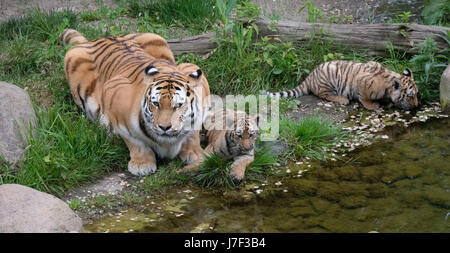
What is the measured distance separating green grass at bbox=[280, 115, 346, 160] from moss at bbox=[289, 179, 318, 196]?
52 centimetres

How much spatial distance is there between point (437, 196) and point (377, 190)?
1.66 ft

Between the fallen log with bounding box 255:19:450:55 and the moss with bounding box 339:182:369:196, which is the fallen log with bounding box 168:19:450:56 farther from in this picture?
the moss with bounding box 339:182:369:196

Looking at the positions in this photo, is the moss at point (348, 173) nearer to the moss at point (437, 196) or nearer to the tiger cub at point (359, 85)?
the moss at point (437, 196)

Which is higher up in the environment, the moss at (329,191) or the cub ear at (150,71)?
the cub ear at (150,71)

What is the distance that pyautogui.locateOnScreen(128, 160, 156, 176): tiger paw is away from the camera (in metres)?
5.80

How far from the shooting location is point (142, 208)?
5312 mm

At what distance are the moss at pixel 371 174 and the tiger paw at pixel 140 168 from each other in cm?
201

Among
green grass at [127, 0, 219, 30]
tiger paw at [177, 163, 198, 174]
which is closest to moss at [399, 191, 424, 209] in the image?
tiger paw at [177, 163, 198, 174]

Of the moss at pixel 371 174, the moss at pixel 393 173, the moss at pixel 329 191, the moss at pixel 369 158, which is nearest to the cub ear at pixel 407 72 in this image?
the moss at pixel 369 158

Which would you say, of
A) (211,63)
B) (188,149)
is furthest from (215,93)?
(188,149)

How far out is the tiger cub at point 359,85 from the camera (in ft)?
23.5

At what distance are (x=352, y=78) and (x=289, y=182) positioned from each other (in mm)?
2261

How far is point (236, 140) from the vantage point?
559 cm
